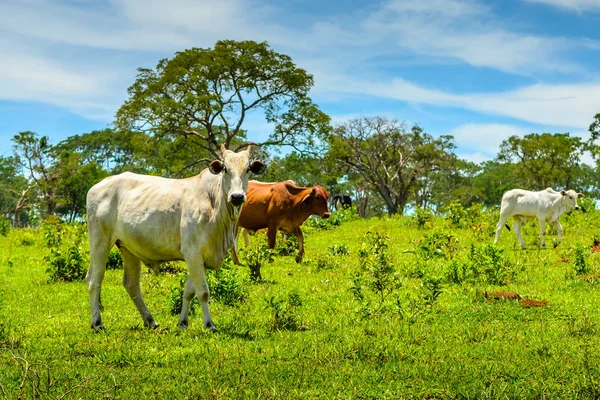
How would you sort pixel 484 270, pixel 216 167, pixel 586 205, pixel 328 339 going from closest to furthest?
pixel 328 339 → pixel 216 167 → pixel 484 270 → pixel 586 205

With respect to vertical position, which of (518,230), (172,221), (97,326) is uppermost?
(518,230)

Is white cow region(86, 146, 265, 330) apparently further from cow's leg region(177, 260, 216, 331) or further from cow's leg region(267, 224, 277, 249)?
cow's leg region(267, 224, 277, 249)

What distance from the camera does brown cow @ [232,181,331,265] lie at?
52.3 ft

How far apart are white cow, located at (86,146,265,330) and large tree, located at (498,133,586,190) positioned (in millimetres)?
51524

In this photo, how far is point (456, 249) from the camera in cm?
1544

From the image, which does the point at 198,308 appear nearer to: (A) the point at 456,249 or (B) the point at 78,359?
(B) the point at 78,359

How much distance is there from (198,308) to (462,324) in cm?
368

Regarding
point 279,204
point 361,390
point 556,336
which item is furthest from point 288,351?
point 279,204

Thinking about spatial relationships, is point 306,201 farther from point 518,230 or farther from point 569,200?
point 569,200

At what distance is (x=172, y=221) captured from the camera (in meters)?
7.80

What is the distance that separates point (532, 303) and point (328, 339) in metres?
3.50

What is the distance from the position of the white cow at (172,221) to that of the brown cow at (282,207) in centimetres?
762

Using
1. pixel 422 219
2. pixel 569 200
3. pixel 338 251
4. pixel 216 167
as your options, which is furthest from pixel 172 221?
pixel 422 219

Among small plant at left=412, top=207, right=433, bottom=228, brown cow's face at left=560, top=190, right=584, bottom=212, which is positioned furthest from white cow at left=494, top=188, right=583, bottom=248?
small plant at left=412, top=207, right=433, bottom=228
